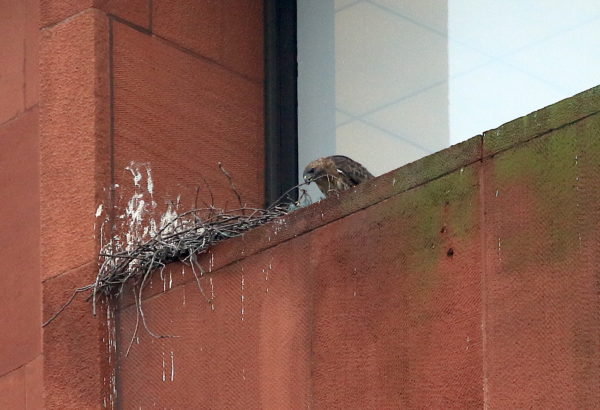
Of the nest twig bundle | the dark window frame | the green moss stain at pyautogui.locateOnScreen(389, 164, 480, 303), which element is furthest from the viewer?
the dark window frame

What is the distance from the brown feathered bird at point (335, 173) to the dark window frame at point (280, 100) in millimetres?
392

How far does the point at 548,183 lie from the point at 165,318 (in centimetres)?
204

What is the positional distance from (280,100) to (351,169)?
787mm

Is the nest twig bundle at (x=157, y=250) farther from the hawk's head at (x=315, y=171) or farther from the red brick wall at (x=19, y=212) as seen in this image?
the hawk's head at (x=315, y=171)

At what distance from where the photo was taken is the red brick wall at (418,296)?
747 cm

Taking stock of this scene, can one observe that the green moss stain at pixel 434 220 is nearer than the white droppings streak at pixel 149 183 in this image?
Yes

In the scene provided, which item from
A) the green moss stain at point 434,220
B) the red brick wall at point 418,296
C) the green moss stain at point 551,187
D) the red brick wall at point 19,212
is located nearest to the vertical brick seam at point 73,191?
the red brick wall at point 19,212

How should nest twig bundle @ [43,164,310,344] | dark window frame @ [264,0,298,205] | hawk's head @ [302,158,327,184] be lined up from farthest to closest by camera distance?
1. dark window frame @ [264,0,298,205]
2. hawk's head @ [302,158,327,184]
3. nest twig bundle @ [43,164,310,344]

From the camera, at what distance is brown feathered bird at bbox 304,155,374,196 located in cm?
962

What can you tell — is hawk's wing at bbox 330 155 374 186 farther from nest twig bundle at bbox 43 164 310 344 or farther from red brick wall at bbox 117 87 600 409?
red brick wall at bbox 117 87 600 409

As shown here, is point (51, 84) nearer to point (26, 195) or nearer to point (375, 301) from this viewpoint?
point (26, 195)

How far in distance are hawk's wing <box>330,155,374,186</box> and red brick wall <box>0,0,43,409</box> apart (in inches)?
55.6

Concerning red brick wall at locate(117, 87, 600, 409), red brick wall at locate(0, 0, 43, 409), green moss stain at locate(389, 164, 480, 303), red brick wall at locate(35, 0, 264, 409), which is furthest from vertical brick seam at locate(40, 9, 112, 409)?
green moss stain at locate(389, 164, 480, 303)

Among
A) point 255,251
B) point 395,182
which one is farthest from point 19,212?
point 395,182
